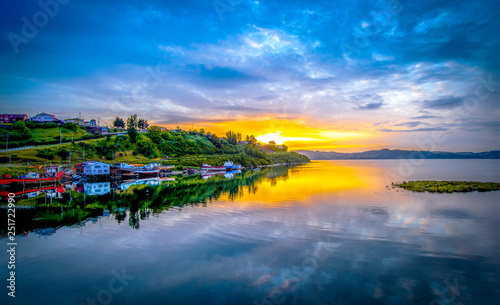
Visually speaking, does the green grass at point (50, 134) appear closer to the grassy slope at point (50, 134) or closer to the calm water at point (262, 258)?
the grassy slope at point (50, 134)

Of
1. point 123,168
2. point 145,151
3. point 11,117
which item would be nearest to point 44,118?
point 11,117

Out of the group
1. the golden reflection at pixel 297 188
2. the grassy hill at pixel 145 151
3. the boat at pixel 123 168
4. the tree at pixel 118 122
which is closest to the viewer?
the golden reflection at pixel 297 188

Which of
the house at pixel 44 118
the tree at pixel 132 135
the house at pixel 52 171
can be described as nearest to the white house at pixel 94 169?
the house at pixel 52 171

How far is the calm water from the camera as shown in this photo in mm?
10625

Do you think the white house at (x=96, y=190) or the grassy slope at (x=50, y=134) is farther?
the grassy slope at (x=50, y=134)

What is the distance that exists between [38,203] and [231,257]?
93.9ft

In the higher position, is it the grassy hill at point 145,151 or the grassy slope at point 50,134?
the grassy slope at point 50,134

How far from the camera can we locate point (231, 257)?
14227mm

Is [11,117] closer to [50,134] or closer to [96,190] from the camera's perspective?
[50,134]

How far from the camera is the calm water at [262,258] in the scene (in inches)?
418

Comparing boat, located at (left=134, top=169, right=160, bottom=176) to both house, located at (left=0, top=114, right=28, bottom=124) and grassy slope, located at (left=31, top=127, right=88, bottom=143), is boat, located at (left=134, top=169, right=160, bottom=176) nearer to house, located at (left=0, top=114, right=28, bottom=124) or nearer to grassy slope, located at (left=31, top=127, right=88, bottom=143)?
grassy slope, located at (left=31, top=127, right=88, bottom=143)

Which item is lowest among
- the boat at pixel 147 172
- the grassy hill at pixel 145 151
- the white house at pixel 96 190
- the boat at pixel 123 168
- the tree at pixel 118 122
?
the white house at pixel 96 190

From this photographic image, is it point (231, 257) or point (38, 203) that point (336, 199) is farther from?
point (38, 203)

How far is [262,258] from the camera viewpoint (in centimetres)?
1404
